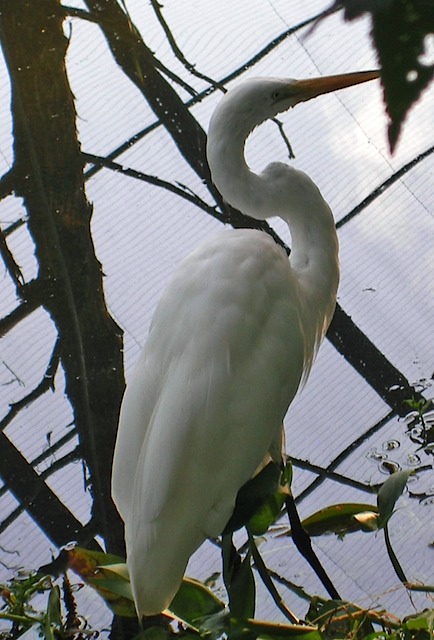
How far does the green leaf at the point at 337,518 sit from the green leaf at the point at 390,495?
3.0 inches

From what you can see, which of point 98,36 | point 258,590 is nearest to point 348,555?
point 258,590

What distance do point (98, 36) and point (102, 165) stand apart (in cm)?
65

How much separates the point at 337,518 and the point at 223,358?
0.36 m

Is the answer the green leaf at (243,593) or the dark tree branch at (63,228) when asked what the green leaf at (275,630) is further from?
the dark tree branch at (63,228)

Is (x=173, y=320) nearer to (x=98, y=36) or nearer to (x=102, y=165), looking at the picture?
(x=102, y=165)

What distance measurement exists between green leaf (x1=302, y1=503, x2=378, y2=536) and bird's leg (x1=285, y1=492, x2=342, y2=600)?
0.01m

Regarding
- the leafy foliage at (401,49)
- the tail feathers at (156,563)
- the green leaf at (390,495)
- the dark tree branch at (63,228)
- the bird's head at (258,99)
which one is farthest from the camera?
the dark tree branch at (63,228)

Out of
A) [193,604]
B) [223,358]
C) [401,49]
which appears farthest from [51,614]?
[401,49]

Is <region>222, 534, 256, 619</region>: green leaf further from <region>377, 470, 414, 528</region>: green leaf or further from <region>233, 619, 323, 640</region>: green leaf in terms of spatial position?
<region>377, 470, 414, 528</region>: green leaf

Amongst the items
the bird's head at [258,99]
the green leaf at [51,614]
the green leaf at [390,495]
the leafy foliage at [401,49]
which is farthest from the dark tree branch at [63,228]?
the leafy foliage at [401,49]

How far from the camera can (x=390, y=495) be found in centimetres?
114

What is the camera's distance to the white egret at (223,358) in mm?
1040

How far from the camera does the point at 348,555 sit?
1.34 meters

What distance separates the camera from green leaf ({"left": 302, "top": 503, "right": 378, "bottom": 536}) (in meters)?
1.25
